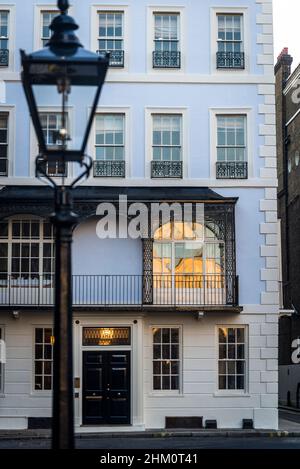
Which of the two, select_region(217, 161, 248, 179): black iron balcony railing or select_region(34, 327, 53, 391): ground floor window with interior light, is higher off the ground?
select_region(217, 161, 248, 179): black iron balcony railing

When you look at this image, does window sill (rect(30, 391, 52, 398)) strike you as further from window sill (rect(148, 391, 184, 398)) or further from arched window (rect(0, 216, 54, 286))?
arched window (rect(0, 216, 54, 286))

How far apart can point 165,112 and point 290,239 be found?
15619mm

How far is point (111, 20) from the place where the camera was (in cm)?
2786

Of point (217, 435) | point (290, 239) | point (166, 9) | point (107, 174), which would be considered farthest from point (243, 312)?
point (290, 239)

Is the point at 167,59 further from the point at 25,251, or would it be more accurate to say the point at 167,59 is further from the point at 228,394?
the point at 228,394

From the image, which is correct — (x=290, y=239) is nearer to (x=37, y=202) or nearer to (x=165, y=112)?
(x=165, y=112)

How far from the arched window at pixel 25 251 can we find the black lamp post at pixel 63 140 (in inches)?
760

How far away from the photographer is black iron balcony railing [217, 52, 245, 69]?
1096 inches

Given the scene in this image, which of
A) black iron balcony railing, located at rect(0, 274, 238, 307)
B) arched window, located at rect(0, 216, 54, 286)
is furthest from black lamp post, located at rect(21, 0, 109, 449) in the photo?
arched window, located at rect(0, 216, 54, 286)

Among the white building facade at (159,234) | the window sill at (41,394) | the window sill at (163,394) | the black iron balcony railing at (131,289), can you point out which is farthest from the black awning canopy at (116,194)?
the window sill at (163,394)

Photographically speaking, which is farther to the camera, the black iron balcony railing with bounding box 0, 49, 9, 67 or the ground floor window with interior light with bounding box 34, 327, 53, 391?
the black iron balcony railing with bounding box 0, 49, 9, 67

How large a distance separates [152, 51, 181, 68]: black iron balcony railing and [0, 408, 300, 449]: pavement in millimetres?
11142

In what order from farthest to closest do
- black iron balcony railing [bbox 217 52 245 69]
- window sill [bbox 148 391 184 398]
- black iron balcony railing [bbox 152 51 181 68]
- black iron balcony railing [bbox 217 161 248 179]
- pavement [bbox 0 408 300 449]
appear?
black iron balcony railing [bbox 217 52 245 69] → black iron balcony railing [bbox 152 51 181 68] → black iron balcony railing [bbox 217 161 248 179] → window sill [bbox 148 391 184 398] → pavement [bbox 0 408 300 449]

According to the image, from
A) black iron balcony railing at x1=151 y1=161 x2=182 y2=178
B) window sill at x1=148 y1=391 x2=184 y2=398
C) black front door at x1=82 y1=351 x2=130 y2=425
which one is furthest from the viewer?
black iron balcony railing at x1=151 y1=161 x2=182 y2=178
